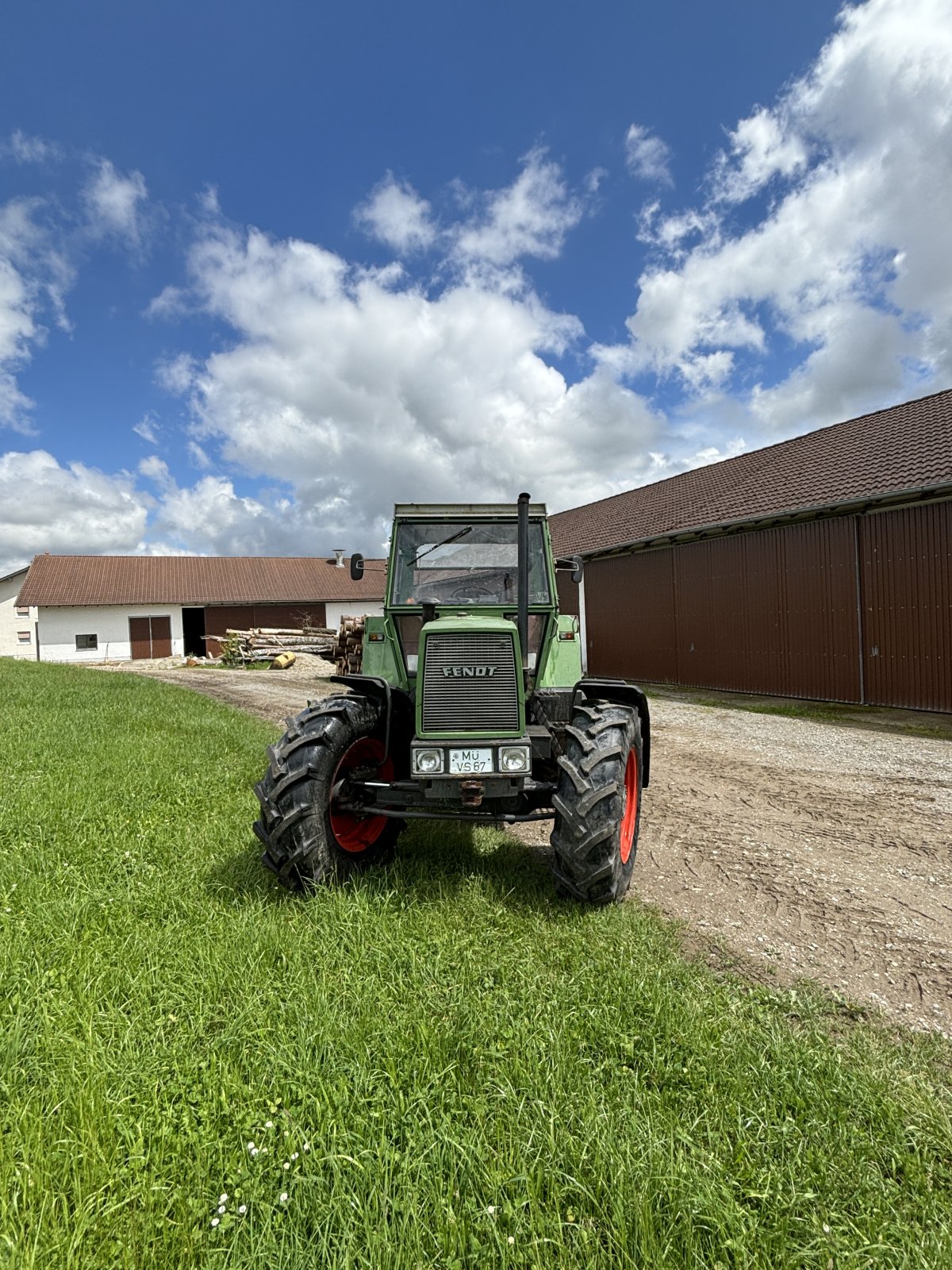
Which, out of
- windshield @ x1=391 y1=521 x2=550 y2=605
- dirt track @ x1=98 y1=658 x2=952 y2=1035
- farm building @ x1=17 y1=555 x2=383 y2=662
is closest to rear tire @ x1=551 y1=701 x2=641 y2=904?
dirt track @ x1=98 y1=658 x2=952 y2=1035

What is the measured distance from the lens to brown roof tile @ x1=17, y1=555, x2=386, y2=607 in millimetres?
30528

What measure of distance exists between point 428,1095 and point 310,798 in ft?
5.16

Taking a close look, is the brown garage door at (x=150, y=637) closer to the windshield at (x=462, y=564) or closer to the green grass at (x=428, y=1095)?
the windshield at (x=462, y=564)

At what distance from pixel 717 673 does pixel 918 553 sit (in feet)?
14.4

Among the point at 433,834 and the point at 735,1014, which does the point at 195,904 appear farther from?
the point at 735,1014

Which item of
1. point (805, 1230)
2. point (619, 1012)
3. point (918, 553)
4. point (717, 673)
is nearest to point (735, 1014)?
point (619, 1012)

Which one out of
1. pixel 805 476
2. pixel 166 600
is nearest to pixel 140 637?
pixel 166 600

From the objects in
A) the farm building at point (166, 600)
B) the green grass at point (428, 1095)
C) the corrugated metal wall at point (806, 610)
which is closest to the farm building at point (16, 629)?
the farm building at point (166, 600)

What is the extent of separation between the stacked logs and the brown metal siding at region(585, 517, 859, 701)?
6198 millimetres

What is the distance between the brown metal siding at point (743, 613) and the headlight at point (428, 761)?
10028 millimetres

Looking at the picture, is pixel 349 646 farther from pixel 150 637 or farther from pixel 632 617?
pixel 150 637

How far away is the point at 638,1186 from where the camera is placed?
167 centimetres

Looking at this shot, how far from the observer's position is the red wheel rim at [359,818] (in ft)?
12.2

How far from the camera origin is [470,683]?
3.47 meters
